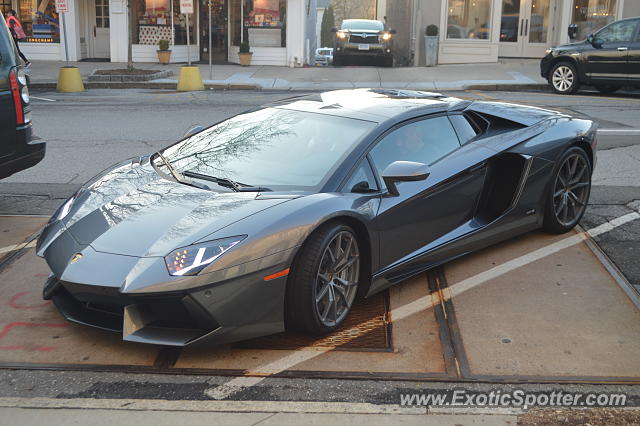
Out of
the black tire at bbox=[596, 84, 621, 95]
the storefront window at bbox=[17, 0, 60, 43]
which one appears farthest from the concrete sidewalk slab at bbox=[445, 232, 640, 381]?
the storefront window at bbox=[17, 0, 60, 43]

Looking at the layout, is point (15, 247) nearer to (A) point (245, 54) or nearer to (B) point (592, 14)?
(A) point (245, 54)

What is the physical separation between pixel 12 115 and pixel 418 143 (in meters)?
3.45

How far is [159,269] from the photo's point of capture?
3.84 meters

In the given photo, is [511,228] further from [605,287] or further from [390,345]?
[390,345]

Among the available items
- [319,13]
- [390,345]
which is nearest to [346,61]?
[390,345]

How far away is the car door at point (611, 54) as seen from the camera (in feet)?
55.0

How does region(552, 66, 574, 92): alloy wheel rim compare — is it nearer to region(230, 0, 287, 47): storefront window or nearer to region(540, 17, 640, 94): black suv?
region(540, 17, 640, 94): black suv

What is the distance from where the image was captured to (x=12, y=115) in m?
6.41

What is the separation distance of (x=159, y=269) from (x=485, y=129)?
9.39ft

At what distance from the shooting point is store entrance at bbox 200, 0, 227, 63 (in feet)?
86.3

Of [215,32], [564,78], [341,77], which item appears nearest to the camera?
[564,78]

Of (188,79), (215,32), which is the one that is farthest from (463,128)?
(215,32)

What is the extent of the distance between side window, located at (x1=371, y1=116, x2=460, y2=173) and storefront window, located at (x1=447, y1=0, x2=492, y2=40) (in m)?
21.0

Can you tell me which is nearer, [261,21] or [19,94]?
[19,94]
